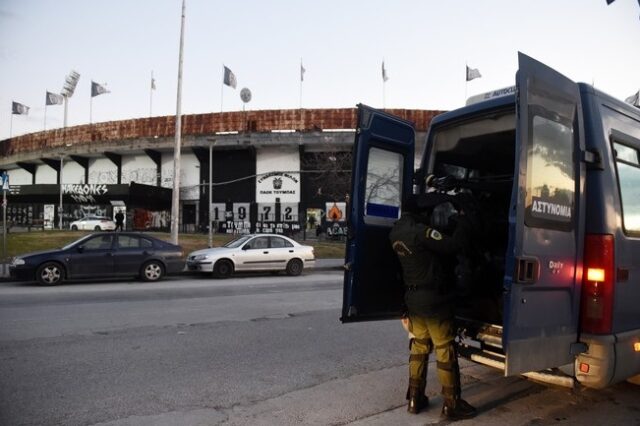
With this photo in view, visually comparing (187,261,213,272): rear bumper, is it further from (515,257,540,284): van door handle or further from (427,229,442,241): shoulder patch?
(515,257,540,284): van door handle

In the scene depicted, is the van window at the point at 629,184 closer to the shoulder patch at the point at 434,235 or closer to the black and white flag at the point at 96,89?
the shoulder patch at the point at 434,235

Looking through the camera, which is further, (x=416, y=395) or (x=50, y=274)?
(x=50, y=274)

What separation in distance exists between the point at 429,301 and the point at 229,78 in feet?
124

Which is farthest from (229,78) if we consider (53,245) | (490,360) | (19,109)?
(490,360)

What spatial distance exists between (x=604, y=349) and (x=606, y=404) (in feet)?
3.76

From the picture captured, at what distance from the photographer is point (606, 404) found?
4.67 m

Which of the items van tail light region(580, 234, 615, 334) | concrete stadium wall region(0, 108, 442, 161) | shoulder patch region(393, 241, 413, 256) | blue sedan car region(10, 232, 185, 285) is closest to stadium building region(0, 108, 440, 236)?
concrete stadium wall region(0, 108, 442, 161)

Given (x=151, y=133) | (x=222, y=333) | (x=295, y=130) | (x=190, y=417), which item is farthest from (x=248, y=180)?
(x=190, y=417)

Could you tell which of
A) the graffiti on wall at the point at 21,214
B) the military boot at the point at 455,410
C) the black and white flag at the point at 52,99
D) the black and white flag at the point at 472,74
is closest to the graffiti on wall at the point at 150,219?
the graffiti on wall at the point at 21,214

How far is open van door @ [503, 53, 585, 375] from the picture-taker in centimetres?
360

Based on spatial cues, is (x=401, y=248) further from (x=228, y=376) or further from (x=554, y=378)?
(x=228, y=376)

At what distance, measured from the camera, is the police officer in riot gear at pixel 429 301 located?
13.6 feet

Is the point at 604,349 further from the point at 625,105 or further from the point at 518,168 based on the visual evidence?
the point at 625,105

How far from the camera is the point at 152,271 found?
1495 cm
